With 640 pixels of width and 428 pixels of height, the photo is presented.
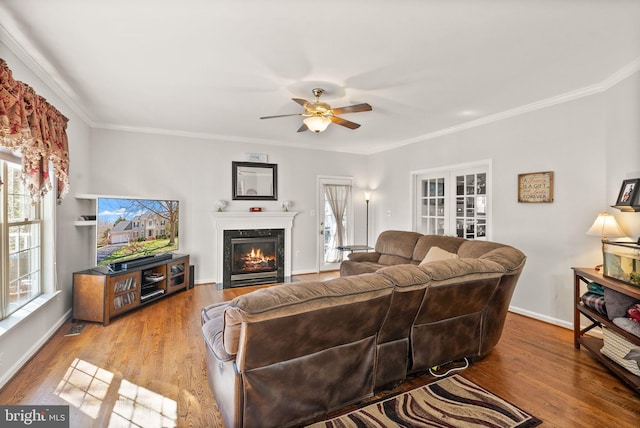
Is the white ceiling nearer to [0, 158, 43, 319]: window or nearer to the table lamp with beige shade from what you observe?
[0, 158, 43, 319]: window

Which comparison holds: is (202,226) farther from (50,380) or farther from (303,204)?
(50,380)

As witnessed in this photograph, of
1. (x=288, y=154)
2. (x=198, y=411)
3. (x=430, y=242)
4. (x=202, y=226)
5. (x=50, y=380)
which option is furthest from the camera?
(x=288, y=154)

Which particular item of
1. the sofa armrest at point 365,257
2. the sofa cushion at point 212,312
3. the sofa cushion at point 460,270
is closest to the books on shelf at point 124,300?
the sofa cushion at point 212,312

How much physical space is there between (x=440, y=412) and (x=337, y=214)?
182 inches

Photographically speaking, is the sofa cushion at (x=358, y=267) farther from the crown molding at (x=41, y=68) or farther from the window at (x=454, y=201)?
the crown molding at (x=41, y=68)

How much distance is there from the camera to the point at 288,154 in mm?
5816

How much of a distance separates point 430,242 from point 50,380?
4.07 m

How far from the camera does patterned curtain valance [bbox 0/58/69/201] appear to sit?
1.94 meters

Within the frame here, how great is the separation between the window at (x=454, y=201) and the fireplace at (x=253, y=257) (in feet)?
8.41

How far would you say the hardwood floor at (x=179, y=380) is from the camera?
1.95m

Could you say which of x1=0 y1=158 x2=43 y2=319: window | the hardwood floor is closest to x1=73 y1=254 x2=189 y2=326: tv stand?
the hardwood floor

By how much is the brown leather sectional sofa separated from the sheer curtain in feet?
13.0

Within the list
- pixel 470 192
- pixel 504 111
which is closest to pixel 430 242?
pixel 470 192

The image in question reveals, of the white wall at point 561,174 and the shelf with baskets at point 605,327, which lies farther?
the white wall at point 561,174
